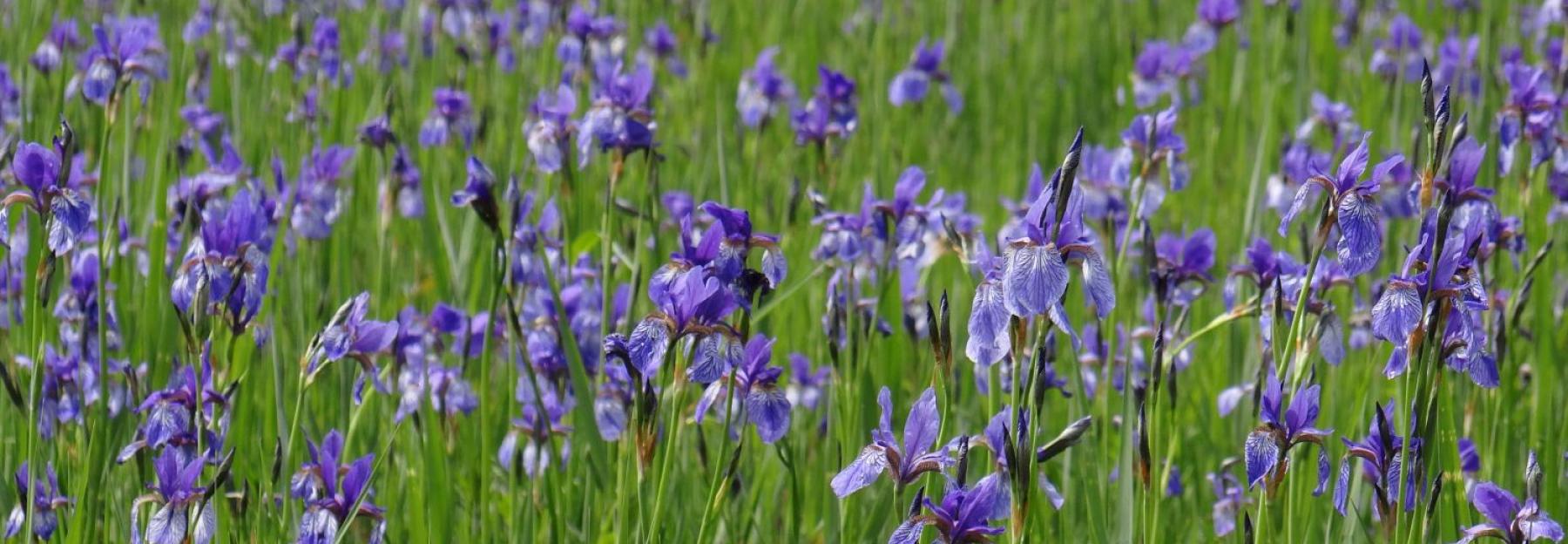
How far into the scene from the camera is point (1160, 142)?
11.3 feet

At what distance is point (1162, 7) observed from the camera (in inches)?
331

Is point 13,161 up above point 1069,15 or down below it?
below

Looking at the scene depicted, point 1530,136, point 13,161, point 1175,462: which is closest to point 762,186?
point 1175,462

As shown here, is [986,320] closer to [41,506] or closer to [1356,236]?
[1356,236]

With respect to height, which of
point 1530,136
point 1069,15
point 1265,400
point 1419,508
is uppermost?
point 1069,15

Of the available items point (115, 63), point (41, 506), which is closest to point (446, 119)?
point (115, 63)

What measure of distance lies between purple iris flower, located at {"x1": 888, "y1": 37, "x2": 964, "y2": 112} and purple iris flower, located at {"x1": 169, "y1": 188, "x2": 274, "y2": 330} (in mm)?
3446

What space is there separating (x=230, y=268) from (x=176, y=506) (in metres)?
0.40

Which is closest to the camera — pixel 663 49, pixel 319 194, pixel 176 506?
pixel 176 506

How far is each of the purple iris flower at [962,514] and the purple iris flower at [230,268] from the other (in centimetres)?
112

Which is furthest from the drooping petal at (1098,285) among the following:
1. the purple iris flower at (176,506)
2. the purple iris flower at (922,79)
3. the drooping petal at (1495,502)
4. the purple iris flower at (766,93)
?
the purple iris flower at (922,79)

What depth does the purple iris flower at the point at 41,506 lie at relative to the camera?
237 cm

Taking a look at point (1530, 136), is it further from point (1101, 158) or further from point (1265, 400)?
point (1265, 400)

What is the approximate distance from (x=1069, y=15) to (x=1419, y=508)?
6631 mm
